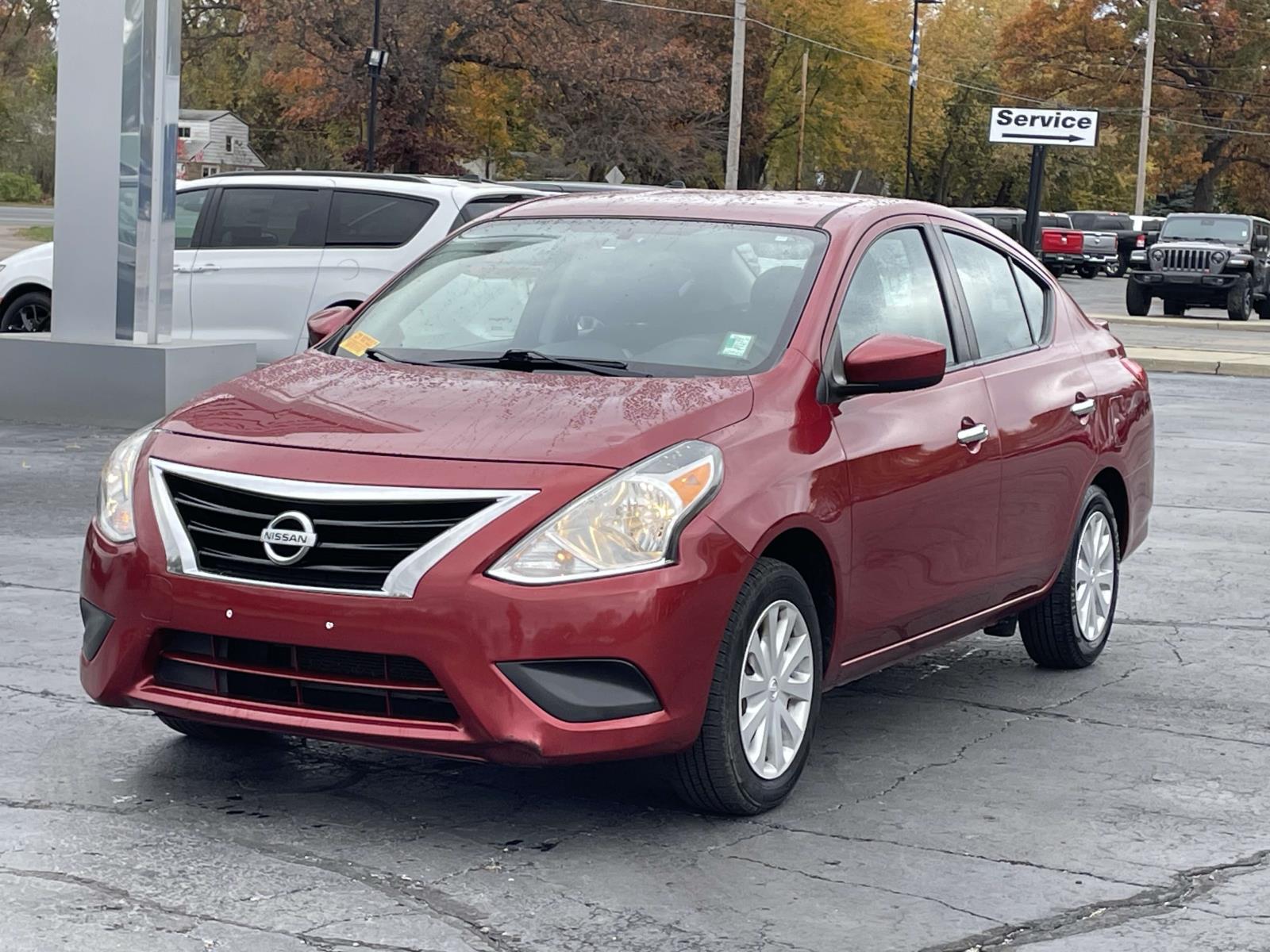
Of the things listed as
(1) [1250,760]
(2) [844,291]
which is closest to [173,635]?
(2) [844,291]

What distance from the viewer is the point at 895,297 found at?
6.15 m

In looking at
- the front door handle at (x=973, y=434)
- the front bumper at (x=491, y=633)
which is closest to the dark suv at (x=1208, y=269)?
the front door handle at (x=973, y=434)

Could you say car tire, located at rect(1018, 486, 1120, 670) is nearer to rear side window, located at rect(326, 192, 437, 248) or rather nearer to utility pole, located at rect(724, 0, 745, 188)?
rear side window, located at rect(326, 192, 437, 248)

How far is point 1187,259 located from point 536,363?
3127 cm

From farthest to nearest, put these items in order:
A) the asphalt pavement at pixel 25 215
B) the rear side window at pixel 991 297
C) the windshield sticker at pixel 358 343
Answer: the asphalt pavement at pixel 25 215
the rear side window at pixel 991 297
the windshield sticker at pixel 358 343

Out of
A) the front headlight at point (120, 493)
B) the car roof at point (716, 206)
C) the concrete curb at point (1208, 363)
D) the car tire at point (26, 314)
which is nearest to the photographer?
the front headlight at point (120, 493)

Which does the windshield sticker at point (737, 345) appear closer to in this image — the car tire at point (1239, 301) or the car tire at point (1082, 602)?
the car tire at point (1082, 602)

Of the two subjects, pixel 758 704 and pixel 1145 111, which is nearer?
pixel 758 704

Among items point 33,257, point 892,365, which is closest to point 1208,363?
point 33,257

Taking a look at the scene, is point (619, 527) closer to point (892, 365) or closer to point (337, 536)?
point (337, 536)

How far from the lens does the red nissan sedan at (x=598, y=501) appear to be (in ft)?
15.2

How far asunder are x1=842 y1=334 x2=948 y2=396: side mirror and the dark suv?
3048 centimetres

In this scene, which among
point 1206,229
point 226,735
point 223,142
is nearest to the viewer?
point 226,735

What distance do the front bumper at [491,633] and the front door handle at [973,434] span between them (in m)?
1.41
